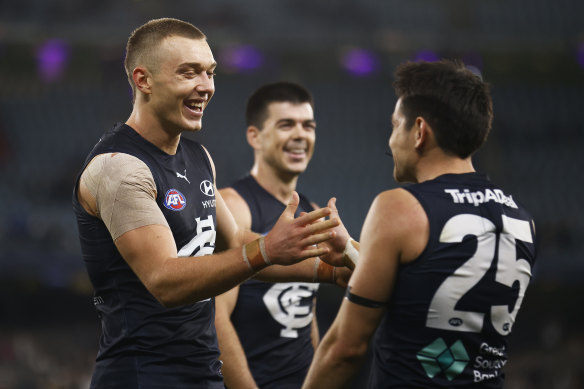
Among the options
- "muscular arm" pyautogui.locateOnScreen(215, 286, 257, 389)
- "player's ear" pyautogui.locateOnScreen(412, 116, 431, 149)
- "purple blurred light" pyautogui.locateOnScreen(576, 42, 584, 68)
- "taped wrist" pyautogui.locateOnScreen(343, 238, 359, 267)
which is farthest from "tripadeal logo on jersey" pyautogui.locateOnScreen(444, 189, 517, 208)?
"purple blurred light" pyautogui.locateOnScreen(576, 42, 584, 68)

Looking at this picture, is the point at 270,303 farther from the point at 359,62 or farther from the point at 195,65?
the point at 359,62

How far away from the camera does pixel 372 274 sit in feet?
9.06

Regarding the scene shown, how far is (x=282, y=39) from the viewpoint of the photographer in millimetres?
18609

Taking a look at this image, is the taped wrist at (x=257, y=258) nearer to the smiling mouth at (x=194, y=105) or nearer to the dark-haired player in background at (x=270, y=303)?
the smiling mouth at (x=194, y=105)

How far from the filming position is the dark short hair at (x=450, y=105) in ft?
9.46

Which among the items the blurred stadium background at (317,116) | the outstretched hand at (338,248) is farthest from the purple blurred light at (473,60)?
the outstretched hand at (338,248)

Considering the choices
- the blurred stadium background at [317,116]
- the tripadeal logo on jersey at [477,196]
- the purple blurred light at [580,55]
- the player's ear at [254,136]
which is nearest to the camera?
the tripadeal logo on jersey at [477,196]

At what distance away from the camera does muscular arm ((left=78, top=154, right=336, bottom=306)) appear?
9.11ft

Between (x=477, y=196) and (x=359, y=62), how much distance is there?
18532 millimetres

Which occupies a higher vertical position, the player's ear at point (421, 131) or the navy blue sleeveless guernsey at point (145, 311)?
the player's ear at point (421, 131)

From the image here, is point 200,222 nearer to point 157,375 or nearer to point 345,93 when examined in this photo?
point 157,375

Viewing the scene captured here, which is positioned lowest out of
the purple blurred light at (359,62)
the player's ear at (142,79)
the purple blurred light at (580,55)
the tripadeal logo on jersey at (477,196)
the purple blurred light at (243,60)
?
the tripadeal logo on jersey at (477,196)

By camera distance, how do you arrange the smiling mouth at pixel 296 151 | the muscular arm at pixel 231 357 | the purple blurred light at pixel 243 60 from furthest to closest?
the purple blurred light at pixel 243 60 < the smiling mouth at pixel 296 151 < the muscular arm at pixel 231 357

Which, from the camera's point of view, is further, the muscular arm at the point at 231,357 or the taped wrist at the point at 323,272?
the muscular arm at the point at 231,357
